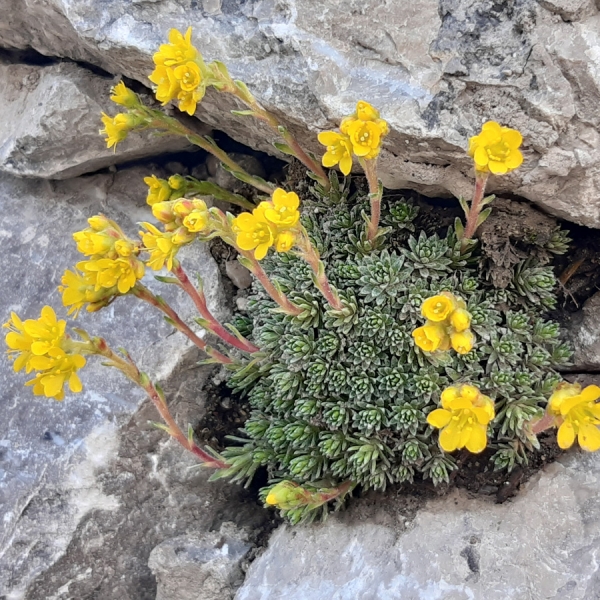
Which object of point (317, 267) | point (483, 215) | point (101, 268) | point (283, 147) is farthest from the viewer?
point (283, 147)

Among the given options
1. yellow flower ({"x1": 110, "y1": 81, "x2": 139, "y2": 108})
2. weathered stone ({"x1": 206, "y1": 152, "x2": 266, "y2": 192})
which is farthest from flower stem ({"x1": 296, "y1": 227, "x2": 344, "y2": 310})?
yellow flower ({"x1": 110, "y1": 81, "x2": 139, "y2": 108})

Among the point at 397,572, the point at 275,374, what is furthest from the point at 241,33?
the point at 397,572

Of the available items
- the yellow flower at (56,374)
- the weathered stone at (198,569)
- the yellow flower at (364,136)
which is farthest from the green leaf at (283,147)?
the weathered stone at (198,569)

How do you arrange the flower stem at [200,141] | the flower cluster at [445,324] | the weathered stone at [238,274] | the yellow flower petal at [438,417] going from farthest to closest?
the weathered stone at [238,274] → the flower stem at [200,141] → the flower cluster at [445,324] → the yellow flower petal at [438,417]

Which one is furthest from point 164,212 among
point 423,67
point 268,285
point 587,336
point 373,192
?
point 587,336

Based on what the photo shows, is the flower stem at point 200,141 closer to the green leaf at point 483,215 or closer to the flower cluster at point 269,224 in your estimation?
the flower cluster at point 269,224

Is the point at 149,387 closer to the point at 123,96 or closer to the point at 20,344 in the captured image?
the point at 20,344
